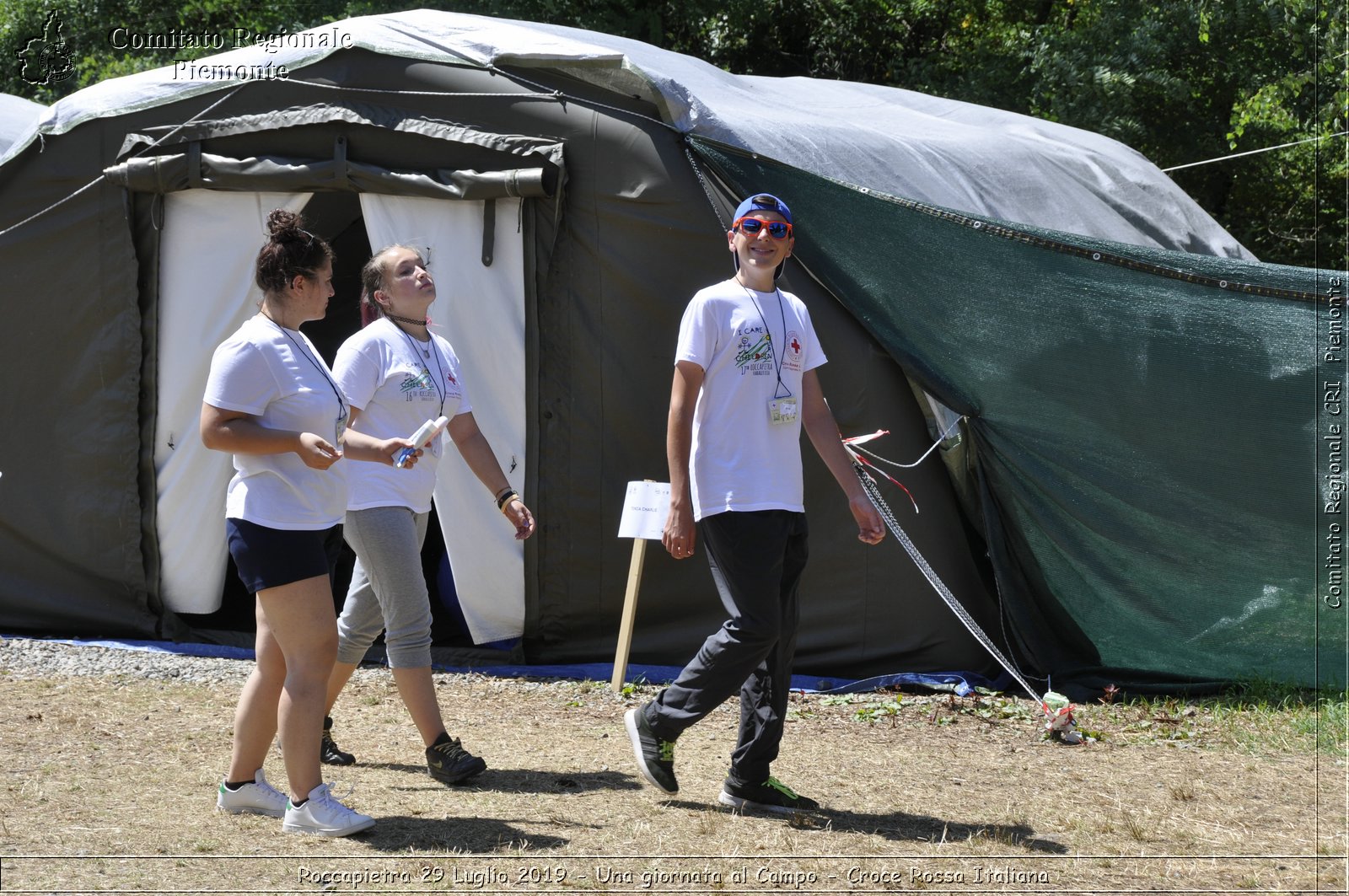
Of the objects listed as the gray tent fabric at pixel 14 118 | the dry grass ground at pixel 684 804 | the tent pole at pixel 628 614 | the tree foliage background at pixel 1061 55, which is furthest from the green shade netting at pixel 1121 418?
the tree foliage background at pixel 1061 55

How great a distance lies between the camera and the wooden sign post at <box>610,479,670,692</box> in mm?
5582

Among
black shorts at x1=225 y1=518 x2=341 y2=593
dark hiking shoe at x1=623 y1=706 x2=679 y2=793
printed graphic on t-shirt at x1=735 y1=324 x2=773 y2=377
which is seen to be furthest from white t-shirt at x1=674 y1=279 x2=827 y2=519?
black shorts at x1=225 y1=518 x2=341 y2=593

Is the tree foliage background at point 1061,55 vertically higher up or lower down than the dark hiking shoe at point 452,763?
higher up

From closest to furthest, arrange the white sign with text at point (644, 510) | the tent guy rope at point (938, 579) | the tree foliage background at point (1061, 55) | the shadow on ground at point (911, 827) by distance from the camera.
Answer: the shadow on ground at point (911, 827) < the tent guy rope at point (938, 579) < the white sign with text at point (644, 510) < the tree foliage background at point (1061, 55)

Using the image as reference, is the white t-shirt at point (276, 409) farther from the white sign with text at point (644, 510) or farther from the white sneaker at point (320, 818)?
the white sign with text at point (644, 510)

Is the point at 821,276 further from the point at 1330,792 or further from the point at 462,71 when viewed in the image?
the point at 1330,792

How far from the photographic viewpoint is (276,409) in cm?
361

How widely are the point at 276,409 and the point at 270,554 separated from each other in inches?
15.1

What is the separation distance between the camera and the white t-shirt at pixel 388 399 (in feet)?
13.7

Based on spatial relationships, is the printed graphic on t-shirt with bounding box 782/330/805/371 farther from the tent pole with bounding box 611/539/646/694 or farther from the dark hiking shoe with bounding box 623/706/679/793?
the tent pole with bounding box 611/539/646/694

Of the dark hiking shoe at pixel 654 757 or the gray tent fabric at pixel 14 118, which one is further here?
the gray tent fabric at pixel 14 118

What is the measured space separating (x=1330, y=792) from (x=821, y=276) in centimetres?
273

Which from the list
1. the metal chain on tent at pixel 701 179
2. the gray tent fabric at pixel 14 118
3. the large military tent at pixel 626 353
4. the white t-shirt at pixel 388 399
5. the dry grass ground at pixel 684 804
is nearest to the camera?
the dry grass ground at pixel 684 804

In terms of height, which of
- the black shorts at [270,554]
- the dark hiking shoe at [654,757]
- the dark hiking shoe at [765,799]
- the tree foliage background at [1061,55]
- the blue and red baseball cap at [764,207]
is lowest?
the dark hiking shoe at [765,799]
